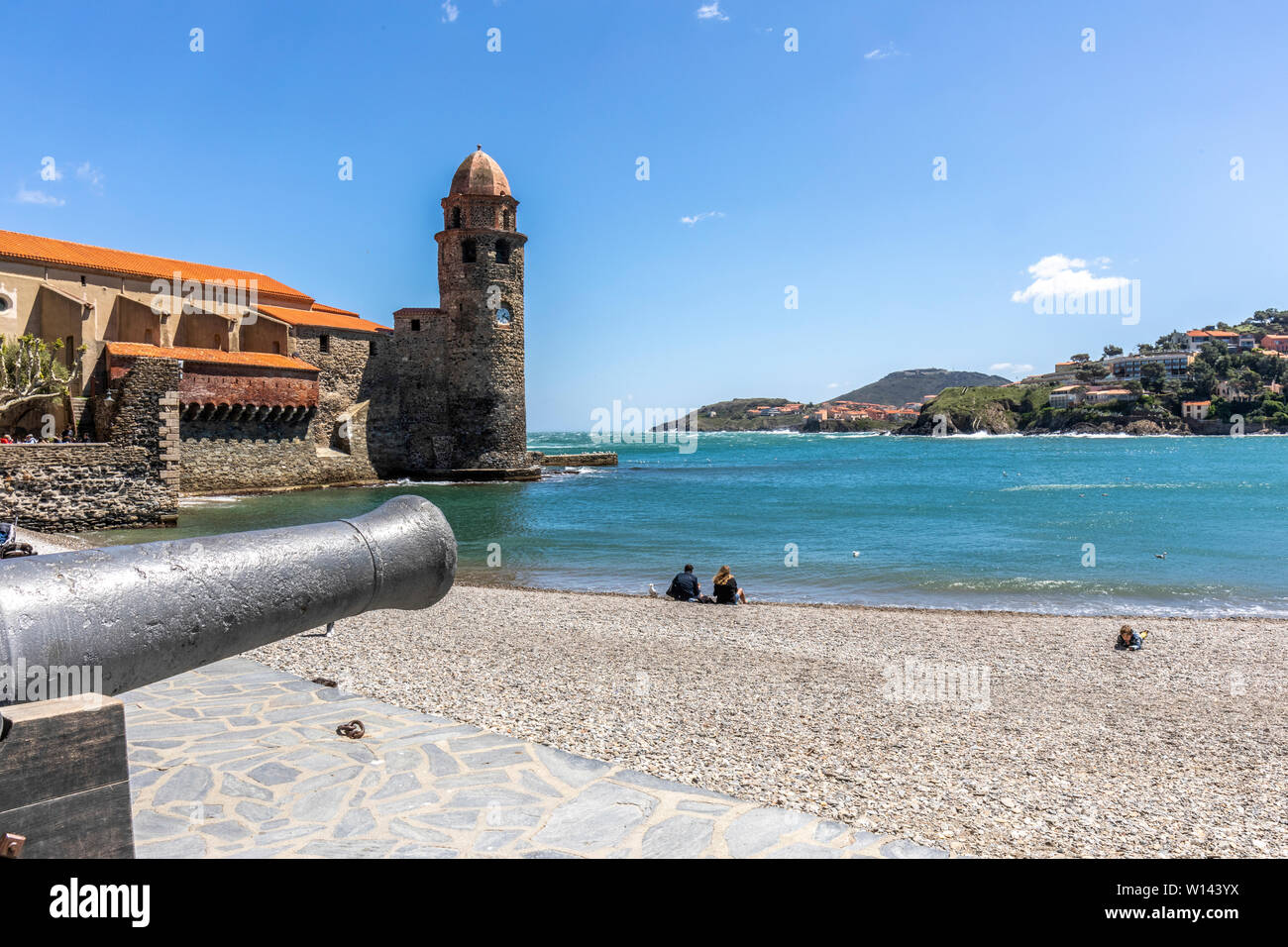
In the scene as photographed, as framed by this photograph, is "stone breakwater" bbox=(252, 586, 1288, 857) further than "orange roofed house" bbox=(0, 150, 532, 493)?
No

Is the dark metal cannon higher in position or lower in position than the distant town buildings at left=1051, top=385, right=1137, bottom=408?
lower

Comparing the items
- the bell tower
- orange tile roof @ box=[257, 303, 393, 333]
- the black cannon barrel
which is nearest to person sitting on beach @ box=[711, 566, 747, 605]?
the black cannon barrel

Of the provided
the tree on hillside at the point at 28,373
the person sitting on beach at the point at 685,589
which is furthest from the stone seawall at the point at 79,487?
the person sitting on beach at the point at 685,589

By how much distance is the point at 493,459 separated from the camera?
4181 centimetres

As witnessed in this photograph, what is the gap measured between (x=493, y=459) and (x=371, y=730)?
1485 inches

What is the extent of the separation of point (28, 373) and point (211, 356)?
7.23 metres

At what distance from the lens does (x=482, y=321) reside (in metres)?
40.6

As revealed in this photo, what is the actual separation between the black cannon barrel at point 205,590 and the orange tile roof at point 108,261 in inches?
1410

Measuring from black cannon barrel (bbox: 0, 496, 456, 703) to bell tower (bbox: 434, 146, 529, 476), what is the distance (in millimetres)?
38427

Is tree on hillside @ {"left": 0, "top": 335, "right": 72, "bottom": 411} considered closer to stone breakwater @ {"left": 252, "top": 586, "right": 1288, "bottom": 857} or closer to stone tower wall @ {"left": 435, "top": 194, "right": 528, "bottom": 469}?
stone tower wall @ {"left": 435, "top": 194, "right": 528, "bottom": 469}

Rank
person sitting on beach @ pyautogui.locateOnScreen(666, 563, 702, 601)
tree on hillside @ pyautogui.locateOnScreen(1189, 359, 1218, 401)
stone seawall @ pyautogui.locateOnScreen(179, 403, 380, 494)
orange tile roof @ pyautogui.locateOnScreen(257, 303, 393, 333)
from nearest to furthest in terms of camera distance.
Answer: person sitting on beach @ pyautogui.locateOnScreen(666, 563, 702, 601) → stone seawall @ pyautogui.locateOnScreen(179, 403, 380, 494) → orange tile roof @ pyautogui.locateOnScreen(257, 303, 393, 333) → tree on hillside @ pyautogui.locateOnScreen(1189, 359, 1218, 401)

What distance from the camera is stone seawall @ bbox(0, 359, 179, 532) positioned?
59.1ft
